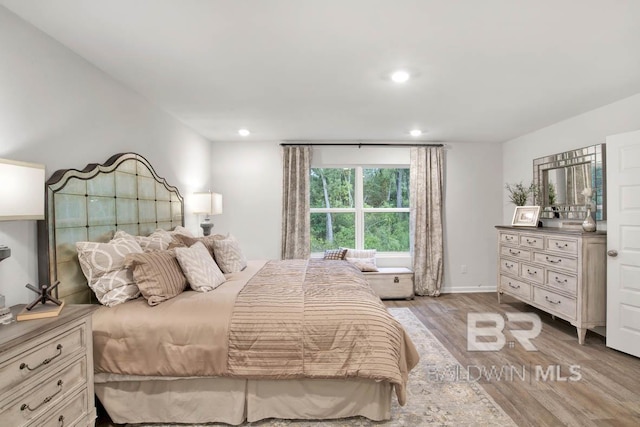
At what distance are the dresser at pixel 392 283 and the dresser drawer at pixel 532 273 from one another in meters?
1.41

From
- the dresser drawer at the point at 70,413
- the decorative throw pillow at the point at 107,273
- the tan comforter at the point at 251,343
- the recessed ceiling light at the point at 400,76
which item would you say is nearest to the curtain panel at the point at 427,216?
the recessed ceiling light at the point at 400,76

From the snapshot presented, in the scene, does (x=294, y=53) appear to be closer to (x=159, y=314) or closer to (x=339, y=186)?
(x=159, y=314)

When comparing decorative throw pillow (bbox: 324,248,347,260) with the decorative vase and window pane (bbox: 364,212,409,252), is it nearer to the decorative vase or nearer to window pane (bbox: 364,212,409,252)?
window pane (bbox: 364,212,409,252)

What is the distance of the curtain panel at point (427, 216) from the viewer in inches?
200

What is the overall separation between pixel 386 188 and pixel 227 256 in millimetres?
3085

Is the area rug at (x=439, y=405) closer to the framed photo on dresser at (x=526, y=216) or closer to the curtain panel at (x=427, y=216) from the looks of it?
the curtain panel at (x=427, y=216)

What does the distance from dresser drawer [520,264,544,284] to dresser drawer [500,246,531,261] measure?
11 cm

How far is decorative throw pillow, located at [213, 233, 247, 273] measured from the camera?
311 cm

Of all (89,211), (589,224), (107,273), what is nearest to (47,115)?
(89,211)

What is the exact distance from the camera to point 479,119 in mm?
3904

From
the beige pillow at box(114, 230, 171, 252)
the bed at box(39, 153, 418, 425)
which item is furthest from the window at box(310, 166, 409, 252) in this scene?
the bed at box(39, 153, 418, 425)

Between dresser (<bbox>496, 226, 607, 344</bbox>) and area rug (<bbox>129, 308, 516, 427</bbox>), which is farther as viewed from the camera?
dresser (<bbox>496, 226, 607, 344</bbox>)

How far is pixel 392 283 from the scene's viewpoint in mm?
4773

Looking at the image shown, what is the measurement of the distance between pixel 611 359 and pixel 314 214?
3825mm
